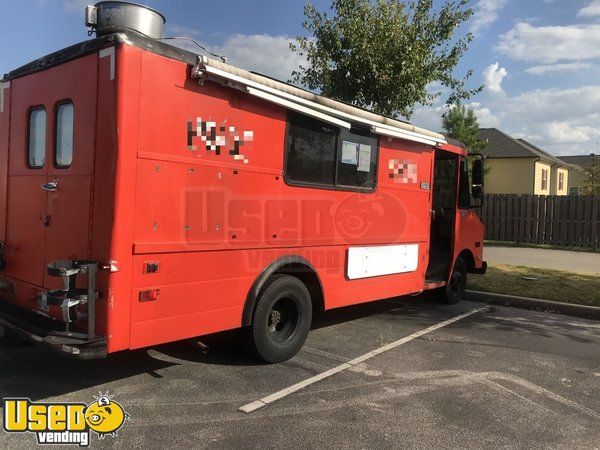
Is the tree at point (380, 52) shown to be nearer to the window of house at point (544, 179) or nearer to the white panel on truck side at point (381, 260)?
the white panel on truck side at point (381, 260)

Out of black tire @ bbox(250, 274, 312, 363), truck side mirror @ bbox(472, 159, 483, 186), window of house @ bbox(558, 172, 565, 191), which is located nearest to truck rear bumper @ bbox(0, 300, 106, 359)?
black tire @ bbox(250, 274, 312, 363)

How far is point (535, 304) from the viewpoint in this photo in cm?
820

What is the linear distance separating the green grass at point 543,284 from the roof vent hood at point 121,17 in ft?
23.8

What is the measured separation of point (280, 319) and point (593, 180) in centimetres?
2832

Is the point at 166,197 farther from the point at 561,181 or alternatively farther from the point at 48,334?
the point at 561,181

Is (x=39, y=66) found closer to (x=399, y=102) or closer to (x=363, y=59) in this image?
(x=363, y=59)

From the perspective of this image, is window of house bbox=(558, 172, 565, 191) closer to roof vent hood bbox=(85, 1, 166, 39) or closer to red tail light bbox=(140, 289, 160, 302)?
roof vent hood bbox=(85, 1, 166, 39)

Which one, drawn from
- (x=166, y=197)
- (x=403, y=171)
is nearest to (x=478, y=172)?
(x=403, y=171)

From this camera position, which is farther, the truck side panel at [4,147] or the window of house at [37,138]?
the truck side panel at [4,147]

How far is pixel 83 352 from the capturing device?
→ 3.47 metres

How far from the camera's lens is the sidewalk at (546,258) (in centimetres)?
1202

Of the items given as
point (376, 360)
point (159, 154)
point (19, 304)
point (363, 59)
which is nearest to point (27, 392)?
point (19, 304)

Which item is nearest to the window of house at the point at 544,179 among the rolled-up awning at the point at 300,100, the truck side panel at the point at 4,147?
the rolled-up awning at the point at 300,100

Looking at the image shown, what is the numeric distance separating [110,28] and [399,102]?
7.82 meters
